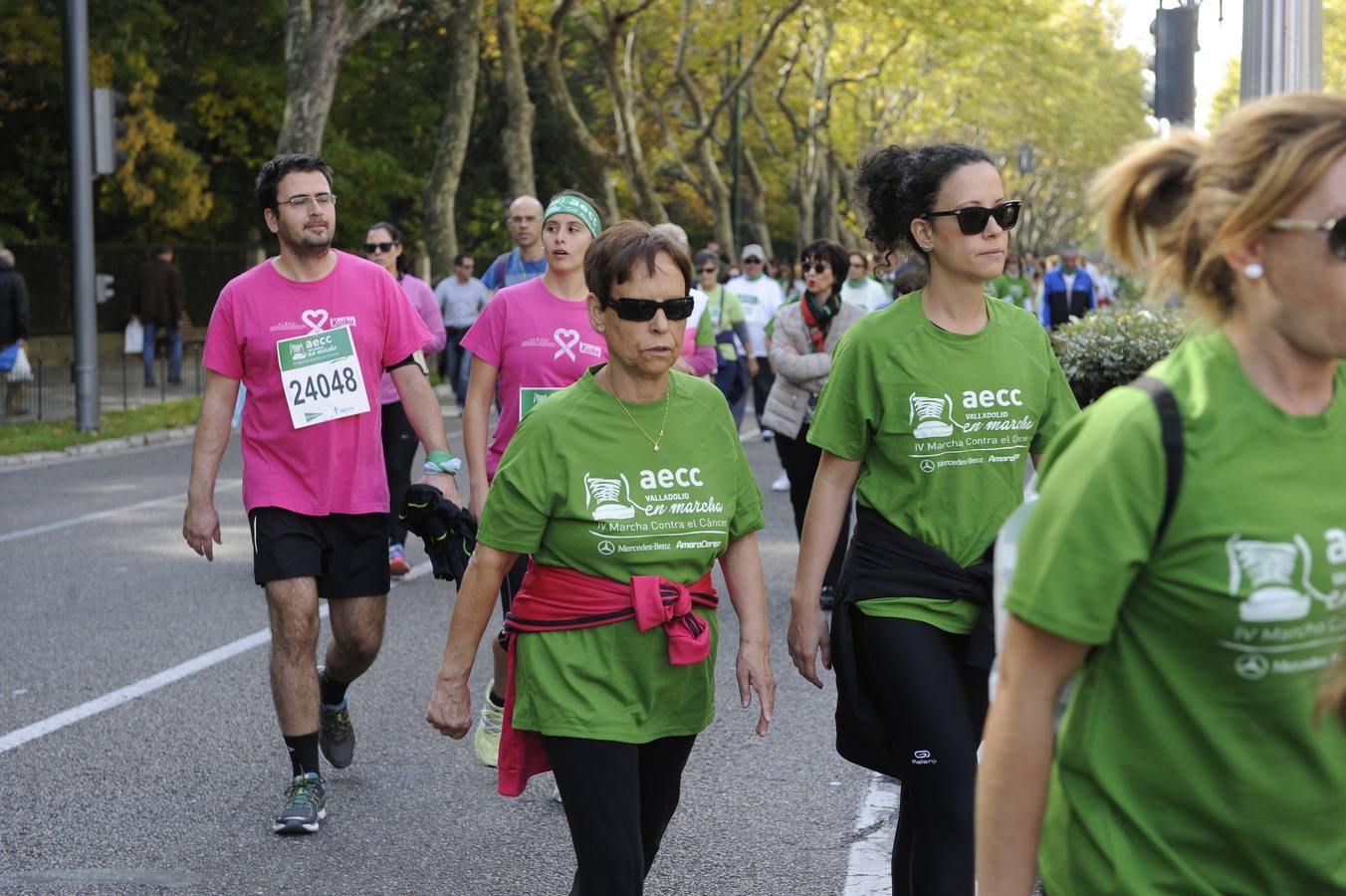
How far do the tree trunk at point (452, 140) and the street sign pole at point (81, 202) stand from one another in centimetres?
1016

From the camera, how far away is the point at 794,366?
9172 mm

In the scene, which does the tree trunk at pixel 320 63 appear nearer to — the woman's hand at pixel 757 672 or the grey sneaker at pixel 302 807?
the grey sneaker at pixel 302 807

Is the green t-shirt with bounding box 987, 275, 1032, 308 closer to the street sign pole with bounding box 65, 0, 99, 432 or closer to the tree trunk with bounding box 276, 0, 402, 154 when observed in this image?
the tree trunk with bounding box 276, 0, 402, 154

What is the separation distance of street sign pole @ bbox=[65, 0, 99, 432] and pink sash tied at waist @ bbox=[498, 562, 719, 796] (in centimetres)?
1550

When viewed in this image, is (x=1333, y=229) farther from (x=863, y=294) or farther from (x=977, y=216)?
(x=863, y=294)

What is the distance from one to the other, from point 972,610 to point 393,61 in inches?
1596

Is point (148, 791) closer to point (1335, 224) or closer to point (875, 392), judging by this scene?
point (875, 392)

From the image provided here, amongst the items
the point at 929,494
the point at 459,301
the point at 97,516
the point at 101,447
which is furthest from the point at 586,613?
the point at 459,301

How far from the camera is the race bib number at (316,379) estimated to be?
5.62 meters

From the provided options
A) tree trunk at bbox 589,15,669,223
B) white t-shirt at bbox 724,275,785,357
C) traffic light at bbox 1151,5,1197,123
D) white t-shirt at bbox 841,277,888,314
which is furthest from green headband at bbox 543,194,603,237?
tree trunk at bbox 589,15,669,223

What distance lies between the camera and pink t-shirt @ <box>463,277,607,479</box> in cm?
604

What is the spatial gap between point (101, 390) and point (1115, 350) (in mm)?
19715

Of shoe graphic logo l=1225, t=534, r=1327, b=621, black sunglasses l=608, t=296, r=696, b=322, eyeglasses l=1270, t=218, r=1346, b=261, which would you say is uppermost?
eyeglasses l=1270, t=218, r=1346, b=261

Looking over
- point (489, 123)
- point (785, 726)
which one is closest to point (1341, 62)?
point (489, 123)
